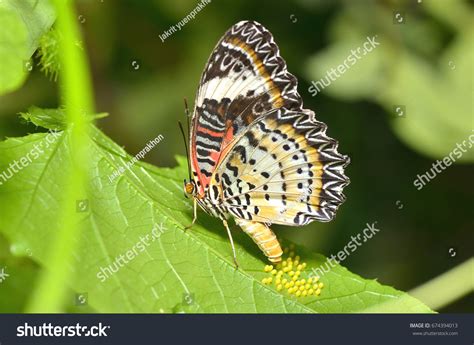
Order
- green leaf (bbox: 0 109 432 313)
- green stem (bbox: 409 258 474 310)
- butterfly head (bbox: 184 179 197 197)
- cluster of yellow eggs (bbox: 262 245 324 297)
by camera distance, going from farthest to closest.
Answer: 1. green stem (bbox: 409 258 474 310)
2. butterfly head (bbox: 184 179 197 197)
3. cluster of yellow eggs (bbox: 262 245 324 297)
4. green leaf (bbox: 0 109 432 313)

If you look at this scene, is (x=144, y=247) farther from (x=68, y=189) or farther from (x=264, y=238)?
(x=68, y=189)

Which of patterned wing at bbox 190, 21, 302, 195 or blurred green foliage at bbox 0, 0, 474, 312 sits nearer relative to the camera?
patterned wing at bbox 190, 21, 302, 195

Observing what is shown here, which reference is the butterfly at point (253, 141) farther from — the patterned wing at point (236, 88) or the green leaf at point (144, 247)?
the green leaf at point (144, 247)

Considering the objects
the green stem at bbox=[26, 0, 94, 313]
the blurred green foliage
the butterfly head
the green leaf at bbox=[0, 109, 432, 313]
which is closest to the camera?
the green stem at bbox=[26, 0, 94, 313]

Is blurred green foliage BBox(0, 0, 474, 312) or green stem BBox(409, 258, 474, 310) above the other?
blurred green foliage BBox(0, 0, 474, 312)

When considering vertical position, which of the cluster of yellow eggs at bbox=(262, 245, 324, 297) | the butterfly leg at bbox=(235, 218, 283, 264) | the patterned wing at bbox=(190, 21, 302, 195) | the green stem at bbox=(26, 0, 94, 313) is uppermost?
the patterned wing at bbox=(190, 21, 302, 195)

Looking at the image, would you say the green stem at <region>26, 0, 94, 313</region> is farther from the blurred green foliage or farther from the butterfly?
the blurred green foliage

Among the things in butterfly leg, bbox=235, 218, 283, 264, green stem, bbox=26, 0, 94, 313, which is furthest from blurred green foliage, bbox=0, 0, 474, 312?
green stem, bbox=26, 0, 94, 313
